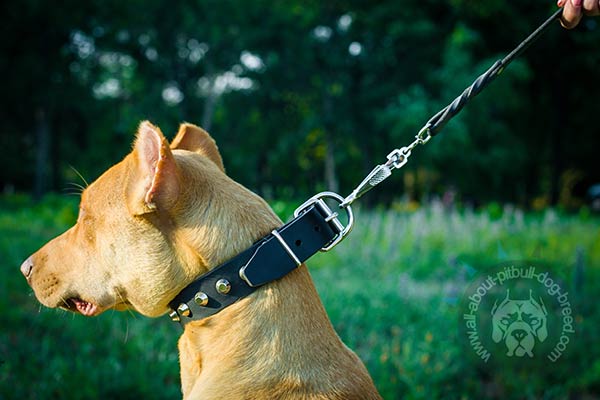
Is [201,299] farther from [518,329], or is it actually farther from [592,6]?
[518,329]

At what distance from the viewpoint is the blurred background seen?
1152 centimetres

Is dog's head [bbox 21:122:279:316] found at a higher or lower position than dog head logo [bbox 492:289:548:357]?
higher

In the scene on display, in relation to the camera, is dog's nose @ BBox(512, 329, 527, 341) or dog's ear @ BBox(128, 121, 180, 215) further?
dog's nose @ BBox(512, 329, 527, 341)

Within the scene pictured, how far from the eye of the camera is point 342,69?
26.6 metres

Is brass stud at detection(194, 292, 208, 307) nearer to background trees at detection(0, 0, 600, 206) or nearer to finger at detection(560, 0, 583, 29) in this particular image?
finger at detection(560, 0, 583, 29)

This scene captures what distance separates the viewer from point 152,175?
2.03 metres

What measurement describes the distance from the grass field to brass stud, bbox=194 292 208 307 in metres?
1.15

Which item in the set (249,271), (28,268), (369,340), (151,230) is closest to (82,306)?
(28,268)

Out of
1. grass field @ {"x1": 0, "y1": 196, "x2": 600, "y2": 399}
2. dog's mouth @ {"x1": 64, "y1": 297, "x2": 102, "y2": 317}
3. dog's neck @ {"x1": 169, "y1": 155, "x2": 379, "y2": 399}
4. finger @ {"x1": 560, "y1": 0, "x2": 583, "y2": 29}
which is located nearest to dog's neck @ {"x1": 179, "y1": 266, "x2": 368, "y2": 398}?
dog's neck @ {"x1": 169, "y1": 155, "x2": 379, "y2": 399}

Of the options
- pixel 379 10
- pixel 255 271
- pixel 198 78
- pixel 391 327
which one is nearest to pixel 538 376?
pixel 391 327

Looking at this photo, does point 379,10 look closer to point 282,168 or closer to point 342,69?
point 342,69

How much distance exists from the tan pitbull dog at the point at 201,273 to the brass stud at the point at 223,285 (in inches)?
2.7

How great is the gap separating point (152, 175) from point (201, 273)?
379 millimetres

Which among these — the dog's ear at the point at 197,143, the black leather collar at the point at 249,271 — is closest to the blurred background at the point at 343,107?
the dog's ear at the point at 197,143
